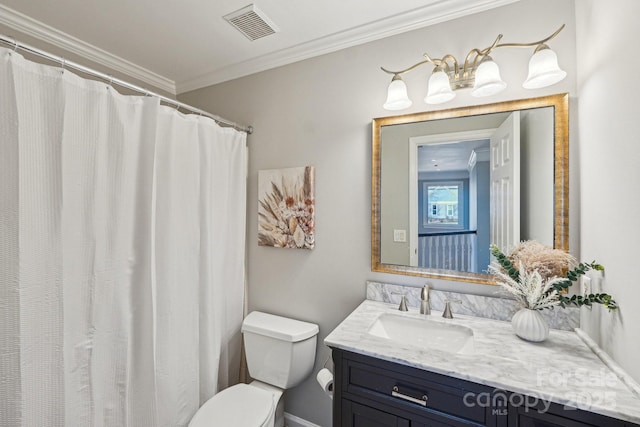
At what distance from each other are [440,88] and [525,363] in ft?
3.92

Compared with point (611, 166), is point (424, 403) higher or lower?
lower

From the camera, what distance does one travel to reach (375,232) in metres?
1.65

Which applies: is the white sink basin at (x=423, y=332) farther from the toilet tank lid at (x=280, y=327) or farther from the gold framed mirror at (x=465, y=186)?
the toilet tank lid at (x=280, y=327)

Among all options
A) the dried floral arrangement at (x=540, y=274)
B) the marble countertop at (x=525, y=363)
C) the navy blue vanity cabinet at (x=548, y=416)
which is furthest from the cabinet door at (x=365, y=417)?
the dried floral arrangement at (x=540, y=274)

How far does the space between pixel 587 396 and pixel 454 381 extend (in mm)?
349

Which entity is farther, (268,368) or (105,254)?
(268,368)

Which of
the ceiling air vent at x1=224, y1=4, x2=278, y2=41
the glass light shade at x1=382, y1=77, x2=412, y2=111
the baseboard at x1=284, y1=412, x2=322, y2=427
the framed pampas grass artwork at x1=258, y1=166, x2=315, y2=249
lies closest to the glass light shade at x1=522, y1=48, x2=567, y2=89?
the glass light shade at x1=382, y1=77, x2=412, y2=111

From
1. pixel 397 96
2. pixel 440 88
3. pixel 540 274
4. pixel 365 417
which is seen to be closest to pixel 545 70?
pixel 440 88

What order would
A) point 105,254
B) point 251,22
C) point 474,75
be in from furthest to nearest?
point 251,22 → point 474,75 → point 105,254

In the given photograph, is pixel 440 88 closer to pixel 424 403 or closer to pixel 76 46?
pixel 424 403

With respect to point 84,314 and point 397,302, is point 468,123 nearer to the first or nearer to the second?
point 397,302

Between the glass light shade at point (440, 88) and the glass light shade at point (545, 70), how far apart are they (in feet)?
1.05

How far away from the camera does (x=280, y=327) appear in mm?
A: 1743

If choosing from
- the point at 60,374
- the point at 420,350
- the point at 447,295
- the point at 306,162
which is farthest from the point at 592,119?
the point at 60,374
